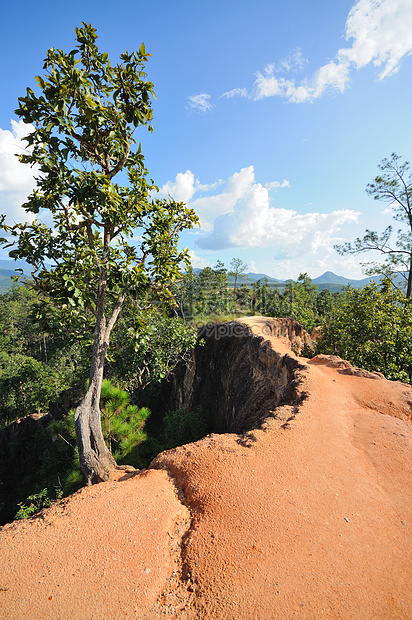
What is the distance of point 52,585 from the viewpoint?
7.66ft

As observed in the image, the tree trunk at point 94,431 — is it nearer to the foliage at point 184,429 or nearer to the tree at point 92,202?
the tree at point 92,202

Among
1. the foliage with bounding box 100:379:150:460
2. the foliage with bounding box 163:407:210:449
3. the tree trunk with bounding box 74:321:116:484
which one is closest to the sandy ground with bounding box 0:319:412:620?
the tree trunk with bounding box 74:321:116:484

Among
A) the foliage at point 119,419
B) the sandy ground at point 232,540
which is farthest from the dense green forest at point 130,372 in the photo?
the sandy ground at point 232,540

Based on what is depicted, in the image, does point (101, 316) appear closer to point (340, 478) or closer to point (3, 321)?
point (340, 478)

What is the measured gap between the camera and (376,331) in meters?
8.45

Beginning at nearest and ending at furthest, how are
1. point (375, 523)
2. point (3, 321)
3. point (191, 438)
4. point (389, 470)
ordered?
point (375, 523) < point (389, 470) < point (191, 438) < point (3, 321)

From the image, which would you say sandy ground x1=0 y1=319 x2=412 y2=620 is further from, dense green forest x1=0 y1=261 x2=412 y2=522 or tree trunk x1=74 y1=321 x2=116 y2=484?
dense green forest x1=0 y1=261 x2=412 y2=522

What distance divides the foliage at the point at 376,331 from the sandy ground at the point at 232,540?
14.1 ft

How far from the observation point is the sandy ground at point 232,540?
219 cm

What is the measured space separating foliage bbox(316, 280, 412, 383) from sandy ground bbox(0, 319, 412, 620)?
429cm

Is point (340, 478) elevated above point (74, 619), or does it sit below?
above

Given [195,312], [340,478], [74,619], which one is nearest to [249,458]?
[340,478]

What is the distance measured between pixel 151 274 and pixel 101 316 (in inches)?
50.6

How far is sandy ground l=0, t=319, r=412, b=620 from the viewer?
7.18 ft
